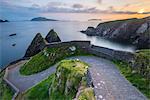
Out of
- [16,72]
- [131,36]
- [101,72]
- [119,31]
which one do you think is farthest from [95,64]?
[119,31]

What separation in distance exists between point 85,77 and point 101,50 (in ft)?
45.9

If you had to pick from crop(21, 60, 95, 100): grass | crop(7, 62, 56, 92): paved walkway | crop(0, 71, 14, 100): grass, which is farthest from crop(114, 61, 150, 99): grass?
crop(0, 71, 14, 100): grass

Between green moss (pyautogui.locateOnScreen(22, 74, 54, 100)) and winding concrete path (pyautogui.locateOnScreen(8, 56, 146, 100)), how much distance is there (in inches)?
83.7

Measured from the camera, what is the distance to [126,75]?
26.4 m

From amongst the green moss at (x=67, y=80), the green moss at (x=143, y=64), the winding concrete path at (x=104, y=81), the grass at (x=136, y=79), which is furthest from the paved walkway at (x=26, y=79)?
the green moss at (x=143, y=64)

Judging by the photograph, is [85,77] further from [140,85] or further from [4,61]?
[4,61]

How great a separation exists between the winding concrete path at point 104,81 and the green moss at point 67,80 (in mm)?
1340

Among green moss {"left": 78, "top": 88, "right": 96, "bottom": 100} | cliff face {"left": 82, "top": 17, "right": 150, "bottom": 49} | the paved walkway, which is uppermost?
green moss {"left": 78, "top": 88, "right": 96, "bottom": 100}

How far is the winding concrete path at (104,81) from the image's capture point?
21.1 metres

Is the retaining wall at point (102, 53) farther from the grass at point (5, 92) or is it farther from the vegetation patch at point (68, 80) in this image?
the vegetation patch at point (68, 80)

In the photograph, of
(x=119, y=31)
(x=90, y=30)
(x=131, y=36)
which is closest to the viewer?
(x=131, y=36)

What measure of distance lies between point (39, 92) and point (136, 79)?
9.55 meters

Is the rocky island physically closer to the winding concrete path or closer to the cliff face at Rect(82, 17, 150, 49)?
the winding concrete path

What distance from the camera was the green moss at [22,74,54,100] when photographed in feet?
92.9
